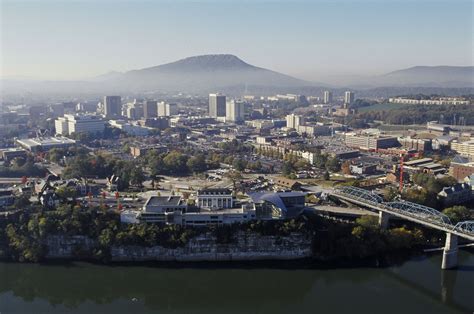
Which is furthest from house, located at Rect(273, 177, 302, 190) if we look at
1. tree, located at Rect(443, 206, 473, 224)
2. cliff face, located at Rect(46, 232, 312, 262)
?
cliff face, located at Rect(46, 232, 312, 262)

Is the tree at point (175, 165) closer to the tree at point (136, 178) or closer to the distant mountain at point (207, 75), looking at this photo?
the tree at point (136, 178)

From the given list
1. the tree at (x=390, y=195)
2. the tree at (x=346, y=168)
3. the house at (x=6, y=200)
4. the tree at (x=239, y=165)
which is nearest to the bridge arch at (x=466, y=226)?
the tree at (x=390, y=195)

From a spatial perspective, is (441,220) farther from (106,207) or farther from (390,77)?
(390,77)

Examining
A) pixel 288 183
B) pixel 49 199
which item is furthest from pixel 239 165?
pixel 49 199

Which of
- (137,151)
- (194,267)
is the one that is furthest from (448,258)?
(137,151)

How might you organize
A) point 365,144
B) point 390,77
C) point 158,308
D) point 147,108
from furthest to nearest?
point 390,77 → point 147,108 → point 365,144 → point 158,308
